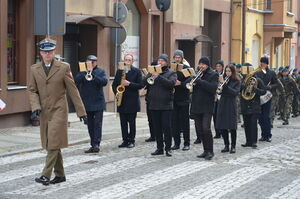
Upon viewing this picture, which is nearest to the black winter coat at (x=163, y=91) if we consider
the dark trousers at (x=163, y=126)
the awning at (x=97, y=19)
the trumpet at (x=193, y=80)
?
the dark trousers at (x=163, y=126)

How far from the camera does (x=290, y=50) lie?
141 feet

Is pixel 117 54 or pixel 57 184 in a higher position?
pixel 117 54

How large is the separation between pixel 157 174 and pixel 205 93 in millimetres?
2191

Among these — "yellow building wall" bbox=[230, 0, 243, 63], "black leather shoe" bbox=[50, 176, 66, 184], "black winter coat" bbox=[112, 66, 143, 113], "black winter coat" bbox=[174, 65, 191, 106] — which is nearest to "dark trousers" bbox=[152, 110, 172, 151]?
"black winter coat" bbox=[174, 65, 191, 106]

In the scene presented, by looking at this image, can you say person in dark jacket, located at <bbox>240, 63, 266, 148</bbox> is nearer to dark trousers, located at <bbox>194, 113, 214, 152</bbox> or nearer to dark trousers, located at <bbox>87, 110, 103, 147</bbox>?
dark trousers, located at <bbox>194, 113, 214, 152</bbox>

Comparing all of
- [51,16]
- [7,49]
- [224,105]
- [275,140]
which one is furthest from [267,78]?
[7,49]

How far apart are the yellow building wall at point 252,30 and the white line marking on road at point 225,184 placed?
23449 mm

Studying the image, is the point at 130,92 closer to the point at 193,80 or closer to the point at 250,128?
the point at 193,80

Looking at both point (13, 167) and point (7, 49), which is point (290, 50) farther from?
point (13, 167)

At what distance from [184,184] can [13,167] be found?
2.99m

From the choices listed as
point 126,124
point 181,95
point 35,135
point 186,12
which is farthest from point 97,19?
point 186,12

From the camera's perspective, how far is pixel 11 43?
55.0ft

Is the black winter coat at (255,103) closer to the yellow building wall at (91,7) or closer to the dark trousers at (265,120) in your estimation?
the dark trousers at (265,120)

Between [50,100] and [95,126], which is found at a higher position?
[50,100]
